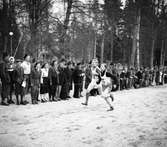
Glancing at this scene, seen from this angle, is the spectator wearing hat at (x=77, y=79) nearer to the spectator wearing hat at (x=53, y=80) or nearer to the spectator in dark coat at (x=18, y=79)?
the spectator wearing hat at (x=53, y=80)

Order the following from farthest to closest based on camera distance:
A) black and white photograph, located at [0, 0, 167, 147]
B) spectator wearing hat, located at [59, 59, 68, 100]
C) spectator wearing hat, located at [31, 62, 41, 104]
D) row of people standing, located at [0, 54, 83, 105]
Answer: spectator wearing hat, located at [59, 59, 68, 100]
spectator wearing hat, located at [31, 62, 41, 104]
row of people standing, located at [0, 54, 83, 105]
black and white photograph, located at [0, 0, 167, 147]

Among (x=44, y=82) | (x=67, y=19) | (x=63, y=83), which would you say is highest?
(x=67, y=19)

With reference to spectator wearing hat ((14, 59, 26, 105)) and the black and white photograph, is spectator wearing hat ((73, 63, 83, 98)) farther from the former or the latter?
spectator wearing hat ((14, 59, 26, 105))

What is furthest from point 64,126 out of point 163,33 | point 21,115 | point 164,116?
point 163,33

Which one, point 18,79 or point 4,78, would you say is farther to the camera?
point 18,79

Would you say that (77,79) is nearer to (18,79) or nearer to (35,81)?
(35,81)

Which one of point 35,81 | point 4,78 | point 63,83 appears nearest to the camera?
point 4,78

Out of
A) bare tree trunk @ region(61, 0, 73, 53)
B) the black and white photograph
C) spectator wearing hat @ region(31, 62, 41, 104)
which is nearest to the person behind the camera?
the black and white photograph

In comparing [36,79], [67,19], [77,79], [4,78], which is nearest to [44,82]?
[36,79]

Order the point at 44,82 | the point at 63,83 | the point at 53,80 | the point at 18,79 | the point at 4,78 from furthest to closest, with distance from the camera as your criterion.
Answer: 1. the point at 63,83
2. the point at 53,80
3. the point at 44,82
4. the point at 18,79
5. the point at 4,78

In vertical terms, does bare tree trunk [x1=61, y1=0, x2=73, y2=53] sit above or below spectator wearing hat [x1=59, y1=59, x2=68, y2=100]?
above

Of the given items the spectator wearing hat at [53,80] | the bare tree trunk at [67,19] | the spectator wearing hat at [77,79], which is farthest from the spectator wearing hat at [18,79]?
the bare tree trunk at [67,19]

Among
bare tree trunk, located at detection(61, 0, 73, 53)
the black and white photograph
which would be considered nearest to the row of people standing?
the black and white photograph

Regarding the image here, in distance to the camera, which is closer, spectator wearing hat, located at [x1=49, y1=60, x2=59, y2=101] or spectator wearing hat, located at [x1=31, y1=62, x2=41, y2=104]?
spectator wearing hat, located at [x1=31, y1=62, x2=41, y2=104]
